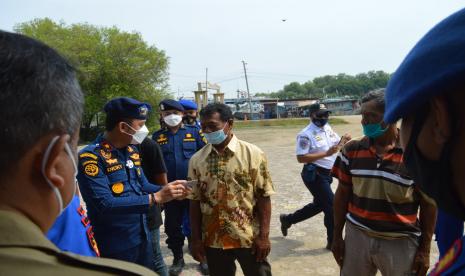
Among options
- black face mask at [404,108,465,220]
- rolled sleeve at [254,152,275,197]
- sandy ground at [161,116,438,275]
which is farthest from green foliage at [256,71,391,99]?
black face mask at [404,108,465,220]

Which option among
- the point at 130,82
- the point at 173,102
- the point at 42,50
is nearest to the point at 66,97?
the point at 42,50

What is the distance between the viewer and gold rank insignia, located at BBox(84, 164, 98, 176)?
2627 mm

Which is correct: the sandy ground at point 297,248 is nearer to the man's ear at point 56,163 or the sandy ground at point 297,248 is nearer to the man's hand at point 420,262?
the man's hand at point 420,262

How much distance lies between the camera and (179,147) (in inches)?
190

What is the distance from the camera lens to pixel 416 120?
93 cm

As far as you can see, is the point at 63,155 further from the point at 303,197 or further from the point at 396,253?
the point at 303,197

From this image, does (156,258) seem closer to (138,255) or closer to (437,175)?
(138,255)

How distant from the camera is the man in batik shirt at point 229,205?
289 cm

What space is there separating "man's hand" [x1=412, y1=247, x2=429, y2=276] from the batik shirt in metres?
1.12

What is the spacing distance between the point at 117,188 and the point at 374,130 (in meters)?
1.93

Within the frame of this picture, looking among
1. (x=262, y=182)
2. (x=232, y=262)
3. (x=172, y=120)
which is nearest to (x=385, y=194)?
(x=262, y=182)

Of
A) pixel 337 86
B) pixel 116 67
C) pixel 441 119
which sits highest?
pixel 337 86

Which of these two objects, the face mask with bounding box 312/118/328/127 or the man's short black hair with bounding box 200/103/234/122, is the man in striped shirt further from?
the face mask with bounding box 312/118/328/127

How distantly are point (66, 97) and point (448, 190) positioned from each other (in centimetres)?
98
